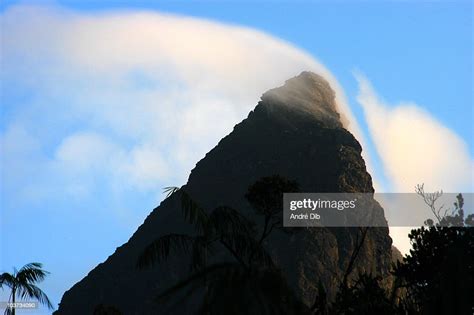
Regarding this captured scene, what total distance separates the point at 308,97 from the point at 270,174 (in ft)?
99.3

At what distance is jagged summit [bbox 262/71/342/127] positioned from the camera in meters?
170

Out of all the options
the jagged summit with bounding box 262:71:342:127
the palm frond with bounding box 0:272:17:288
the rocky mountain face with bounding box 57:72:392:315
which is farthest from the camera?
the jagged summit with bounding box 262:71:342:127

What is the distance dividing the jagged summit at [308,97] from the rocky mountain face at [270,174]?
0.32 m

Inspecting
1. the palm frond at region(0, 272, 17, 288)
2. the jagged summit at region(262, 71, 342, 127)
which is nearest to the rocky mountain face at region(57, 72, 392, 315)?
the jagged summit at region(262, 71, 342, 127)

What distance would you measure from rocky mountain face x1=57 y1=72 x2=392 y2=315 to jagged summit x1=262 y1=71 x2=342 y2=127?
324 mm

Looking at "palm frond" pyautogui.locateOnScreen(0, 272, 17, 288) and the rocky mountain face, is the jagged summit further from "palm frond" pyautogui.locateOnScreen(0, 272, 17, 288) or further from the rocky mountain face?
"palm frond" pyautogui.locateOnScreen(0, 272, 17, 288)

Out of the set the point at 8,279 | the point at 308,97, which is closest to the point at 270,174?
the point at 308,97

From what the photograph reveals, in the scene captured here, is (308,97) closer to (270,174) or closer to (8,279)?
(270,174)

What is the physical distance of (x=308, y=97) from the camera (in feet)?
592

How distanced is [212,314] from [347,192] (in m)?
137

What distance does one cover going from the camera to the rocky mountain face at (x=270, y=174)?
128250 mm

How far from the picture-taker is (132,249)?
158 meters

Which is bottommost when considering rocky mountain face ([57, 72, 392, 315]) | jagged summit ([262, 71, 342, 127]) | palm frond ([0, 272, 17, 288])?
palm frond ([0, 272, 17, 288])

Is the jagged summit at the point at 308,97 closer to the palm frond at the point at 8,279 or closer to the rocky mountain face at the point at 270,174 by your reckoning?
the rocky mountain face at the point at 270,174
